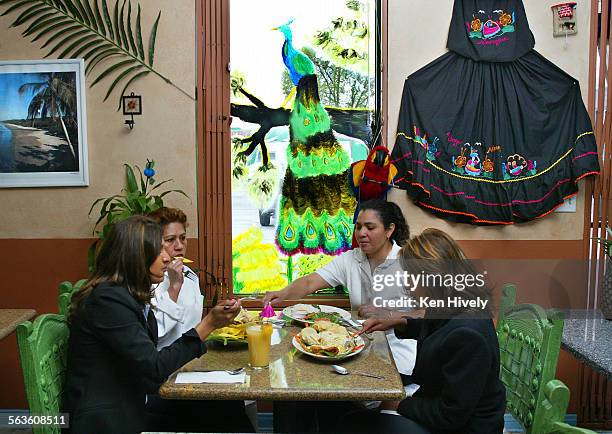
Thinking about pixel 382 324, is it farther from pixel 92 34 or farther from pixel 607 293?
pixel 92 34

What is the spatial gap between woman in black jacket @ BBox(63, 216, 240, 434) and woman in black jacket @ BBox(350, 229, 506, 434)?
75 centimetres

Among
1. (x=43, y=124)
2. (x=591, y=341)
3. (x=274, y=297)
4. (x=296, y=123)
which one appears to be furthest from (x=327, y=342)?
(x=43, y=124)

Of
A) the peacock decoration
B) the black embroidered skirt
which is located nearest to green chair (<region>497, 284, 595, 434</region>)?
the black embroidered skirt

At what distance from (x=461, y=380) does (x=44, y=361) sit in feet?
4.16

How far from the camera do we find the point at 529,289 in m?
3.00

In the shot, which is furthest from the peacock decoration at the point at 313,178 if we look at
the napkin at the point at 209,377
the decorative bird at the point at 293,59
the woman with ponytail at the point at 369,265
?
the napkin at the point at 209,377

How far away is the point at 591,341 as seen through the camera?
2.08 m

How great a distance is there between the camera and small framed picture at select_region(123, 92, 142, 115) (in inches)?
116

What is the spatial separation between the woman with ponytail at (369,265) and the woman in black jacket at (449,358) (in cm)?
76

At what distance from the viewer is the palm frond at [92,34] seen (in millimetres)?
2934

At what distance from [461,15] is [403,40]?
34 centimetres

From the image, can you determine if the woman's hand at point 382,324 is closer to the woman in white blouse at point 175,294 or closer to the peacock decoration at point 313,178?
the woman in white blouse at point 175,294

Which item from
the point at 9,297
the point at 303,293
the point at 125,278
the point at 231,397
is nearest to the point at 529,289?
the point at 303,293

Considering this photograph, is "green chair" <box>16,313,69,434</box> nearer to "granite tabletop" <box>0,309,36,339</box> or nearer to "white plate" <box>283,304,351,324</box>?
"granite tabletop" <box>0,309,36,339</box>
